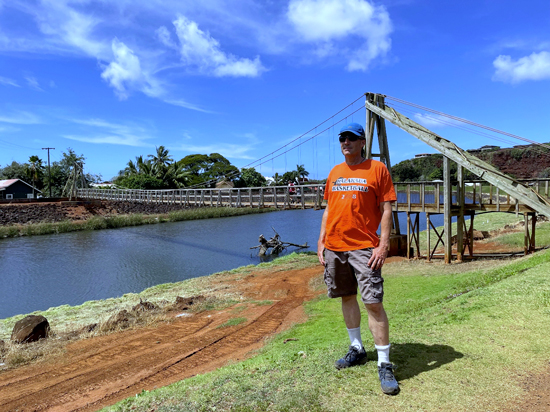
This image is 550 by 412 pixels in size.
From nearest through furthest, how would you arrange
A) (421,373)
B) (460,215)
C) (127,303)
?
(421,373) < (127,303) < (460,215)

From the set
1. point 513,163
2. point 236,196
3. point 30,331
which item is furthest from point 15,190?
point 513,163

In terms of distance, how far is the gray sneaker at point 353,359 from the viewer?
2.96 metres

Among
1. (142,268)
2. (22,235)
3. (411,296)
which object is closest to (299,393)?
(411,296)

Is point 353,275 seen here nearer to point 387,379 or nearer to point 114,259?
point 387,379

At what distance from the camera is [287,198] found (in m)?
18.1

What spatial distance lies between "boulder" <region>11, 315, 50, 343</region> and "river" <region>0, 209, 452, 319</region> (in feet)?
18.2

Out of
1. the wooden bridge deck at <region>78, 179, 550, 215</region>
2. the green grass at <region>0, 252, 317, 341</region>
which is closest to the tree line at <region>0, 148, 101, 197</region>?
the wooden bridge deck at <region>78, 179, 550, 215</region>

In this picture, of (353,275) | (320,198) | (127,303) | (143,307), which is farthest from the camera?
(320,198)

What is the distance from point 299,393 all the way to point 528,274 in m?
4.15

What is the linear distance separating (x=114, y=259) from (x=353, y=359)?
1989 cm

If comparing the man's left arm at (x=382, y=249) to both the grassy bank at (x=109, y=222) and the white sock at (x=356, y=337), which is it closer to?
the white sock at (x=356, y=337)

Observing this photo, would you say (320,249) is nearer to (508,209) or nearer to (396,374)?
(396,374)

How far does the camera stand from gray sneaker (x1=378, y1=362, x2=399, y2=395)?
2513mm

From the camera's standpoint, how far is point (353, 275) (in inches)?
115
